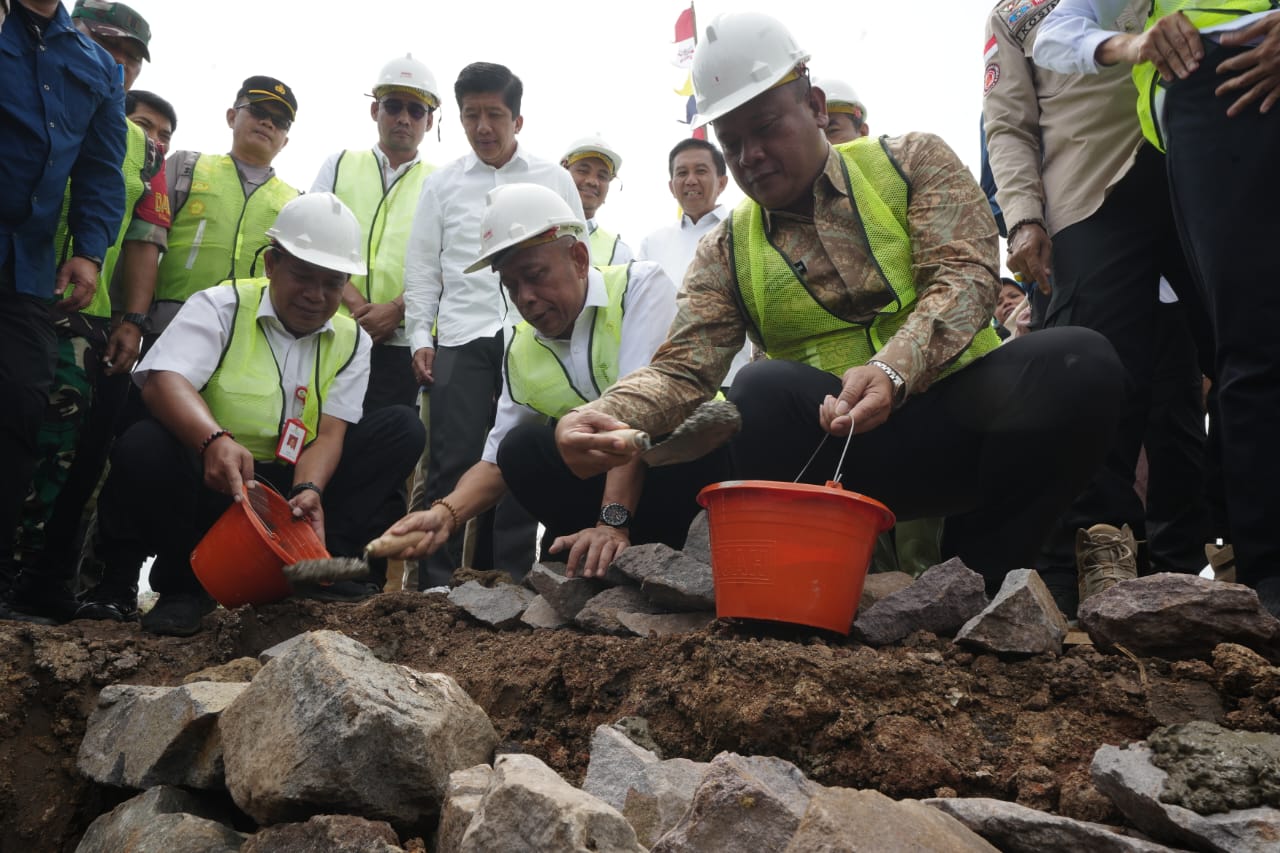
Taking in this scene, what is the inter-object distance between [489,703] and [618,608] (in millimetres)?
497

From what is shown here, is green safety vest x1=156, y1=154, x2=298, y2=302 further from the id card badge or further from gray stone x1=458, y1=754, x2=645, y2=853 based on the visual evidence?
gray stone x1=458, y1=754, x2=645, y2=853

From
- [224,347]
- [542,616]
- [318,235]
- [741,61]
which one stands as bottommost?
[542,616]

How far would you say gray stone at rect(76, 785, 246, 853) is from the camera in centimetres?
219

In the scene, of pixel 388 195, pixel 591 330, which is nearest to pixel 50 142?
pixel 591 330

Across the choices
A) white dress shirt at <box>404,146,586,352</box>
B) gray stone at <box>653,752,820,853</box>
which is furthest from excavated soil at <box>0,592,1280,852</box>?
white dress shirt at <box>404,146,586,352</box>

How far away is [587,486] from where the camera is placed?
395 centimetres

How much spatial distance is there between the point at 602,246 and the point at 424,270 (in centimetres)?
106

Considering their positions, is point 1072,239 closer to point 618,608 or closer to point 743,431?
point 743,431

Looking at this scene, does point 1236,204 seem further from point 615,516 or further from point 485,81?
point 485,81

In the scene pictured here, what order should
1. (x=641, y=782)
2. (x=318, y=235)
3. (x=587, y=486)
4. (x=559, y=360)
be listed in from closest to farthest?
(x=641, y=782)
(x=587, y=486)
(x=559, y=360)
(x=318, y=235)

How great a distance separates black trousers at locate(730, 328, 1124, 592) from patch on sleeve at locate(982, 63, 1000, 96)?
4.01 feet

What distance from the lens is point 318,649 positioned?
7.45ft

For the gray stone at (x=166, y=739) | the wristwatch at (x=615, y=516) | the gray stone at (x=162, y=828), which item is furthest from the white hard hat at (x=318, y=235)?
the gray stone at (x=162, y=828)

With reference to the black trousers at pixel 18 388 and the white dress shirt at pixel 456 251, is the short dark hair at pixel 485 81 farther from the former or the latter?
the black trousers at pixel 18 388
